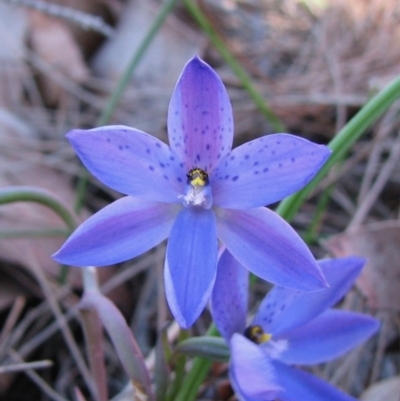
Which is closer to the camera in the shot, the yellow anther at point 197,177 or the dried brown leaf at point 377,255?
the yellow anther at point 197,177

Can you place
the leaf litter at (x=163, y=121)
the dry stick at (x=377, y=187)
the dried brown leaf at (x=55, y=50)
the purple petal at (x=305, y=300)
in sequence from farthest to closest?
the dried brown leaf at (x=55, y=50), the dry stick at (x=377, y=187), the leaf litter at (x=163, y=121), the purple petal at (x=305, y=300)

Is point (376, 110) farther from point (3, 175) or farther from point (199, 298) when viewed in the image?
point (3, 175)

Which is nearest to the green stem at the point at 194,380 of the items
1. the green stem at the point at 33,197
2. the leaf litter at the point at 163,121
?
the leaf litter at the point at 163,121

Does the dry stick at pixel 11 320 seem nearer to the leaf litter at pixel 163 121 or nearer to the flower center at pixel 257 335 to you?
the leaf litter at pixel 163 121

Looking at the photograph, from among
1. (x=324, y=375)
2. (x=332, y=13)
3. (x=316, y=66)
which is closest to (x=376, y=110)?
(x=324, y=375)

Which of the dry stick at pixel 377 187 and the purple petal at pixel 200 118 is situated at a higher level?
the purple petal at pixel 200 118

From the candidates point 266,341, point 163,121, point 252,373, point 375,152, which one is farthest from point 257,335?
point 163,121

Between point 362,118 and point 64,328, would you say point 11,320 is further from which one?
point 362,118
